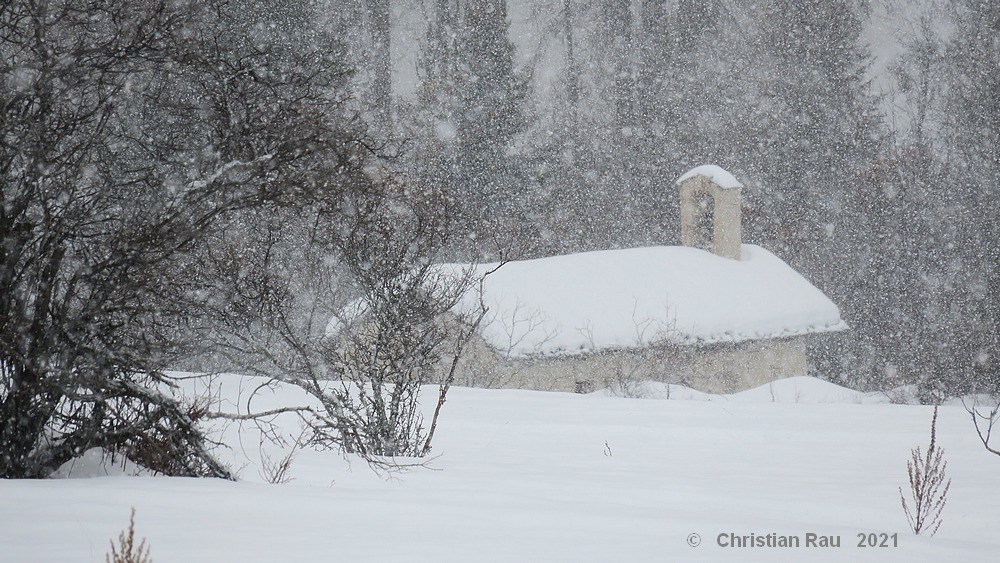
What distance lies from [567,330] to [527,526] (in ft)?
51.2

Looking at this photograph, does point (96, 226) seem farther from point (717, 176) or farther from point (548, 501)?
point (717, 176)

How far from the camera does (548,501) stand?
480 cm

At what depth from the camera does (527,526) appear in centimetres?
396

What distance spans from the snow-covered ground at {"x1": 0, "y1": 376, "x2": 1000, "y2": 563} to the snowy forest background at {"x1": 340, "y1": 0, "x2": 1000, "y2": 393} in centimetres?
2042

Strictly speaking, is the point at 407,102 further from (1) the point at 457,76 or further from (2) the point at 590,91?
(2) the point at 590,91

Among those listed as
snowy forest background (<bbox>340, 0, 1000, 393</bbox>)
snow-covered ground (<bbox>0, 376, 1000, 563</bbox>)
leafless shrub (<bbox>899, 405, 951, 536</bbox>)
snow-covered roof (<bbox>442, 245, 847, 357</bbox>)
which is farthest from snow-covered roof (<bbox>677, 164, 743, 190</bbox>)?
leafless shrub (<bbox>899, 405, 951, 536</bbox>)

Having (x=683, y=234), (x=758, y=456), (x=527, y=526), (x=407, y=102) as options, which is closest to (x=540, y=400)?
(x=758, y=456)

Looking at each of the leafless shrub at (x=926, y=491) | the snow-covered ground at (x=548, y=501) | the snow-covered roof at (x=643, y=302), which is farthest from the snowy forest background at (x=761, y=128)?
the leafless shrub at (x=926, y=491)

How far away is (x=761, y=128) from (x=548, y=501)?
30176 millimetres

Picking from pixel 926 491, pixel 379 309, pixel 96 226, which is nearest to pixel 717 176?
pixel 379 309

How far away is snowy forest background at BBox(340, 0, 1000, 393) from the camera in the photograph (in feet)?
96.9

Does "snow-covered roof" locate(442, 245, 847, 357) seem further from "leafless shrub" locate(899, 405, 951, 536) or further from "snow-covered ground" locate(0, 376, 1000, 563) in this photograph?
"leafless shrub" locate(899, 405, 951, 536)

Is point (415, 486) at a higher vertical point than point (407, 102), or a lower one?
lower

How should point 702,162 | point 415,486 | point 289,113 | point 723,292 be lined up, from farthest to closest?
point 702,162, point 723,292, point 289,113, point 415,486
